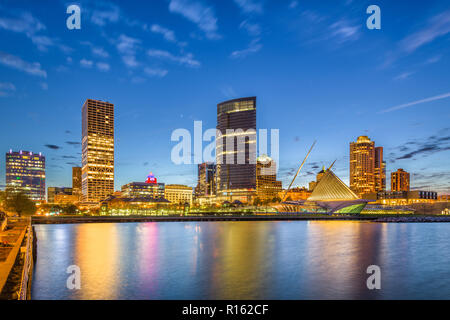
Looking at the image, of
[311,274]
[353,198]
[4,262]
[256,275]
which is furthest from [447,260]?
[353,198]

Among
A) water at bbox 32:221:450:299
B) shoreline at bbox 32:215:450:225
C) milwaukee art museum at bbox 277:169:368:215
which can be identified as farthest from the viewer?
milwaukee art museum at bbox 277:169:368:215

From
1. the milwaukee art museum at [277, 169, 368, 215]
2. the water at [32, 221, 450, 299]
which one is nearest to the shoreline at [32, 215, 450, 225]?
the milwaukee art museum at [277, 169, 368, 215]

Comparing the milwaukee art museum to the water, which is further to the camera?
the milwaukee art museum

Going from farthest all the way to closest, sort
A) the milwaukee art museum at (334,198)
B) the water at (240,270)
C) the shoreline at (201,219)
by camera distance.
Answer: the milwaukee art museum at (334,198)
the shoreline at (201,219)
the water at (240,270)

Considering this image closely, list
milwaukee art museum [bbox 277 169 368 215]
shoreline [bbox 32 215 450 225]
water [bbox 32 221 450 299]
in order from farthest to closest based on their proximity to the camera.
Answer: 1. milwaukee art museum [bbox 277 169 368 215]
2. shoreline [bbox 32 215 450 225]
3. water [bbox 32 221 450 299]

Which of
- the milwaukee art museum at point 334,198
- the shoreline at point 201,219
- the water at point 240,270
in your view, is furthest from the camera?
the milwaukee art museum at point 334,198

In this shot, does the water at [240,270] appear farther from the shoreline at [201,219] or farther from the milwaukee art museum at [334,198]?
the milwaukee art museum at [334,198]

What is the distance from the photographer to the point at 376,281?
103 ft

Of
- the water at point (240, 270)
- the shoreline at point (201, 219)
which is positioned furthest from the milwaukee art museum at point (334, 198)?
the water at point (240, 270)

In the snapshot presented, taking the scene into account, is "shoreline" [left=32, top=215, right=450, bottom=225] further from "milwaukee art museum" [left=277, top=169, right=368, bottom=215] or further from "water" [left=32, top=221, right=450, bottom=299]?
"water" [left=32, top=221, right=450, bottom=299]

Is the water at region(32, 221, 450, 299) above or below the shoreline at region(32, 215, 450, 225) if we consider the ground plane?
above

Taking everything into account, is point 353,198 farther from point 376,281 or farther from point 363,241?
point 376,281
